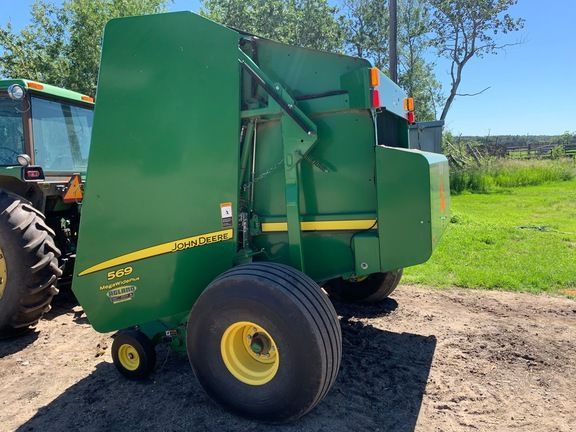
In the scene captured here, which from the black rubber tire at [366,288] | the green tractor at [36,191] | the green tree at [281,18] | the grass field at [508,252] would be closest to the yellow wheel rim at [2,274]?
the green tractor at [36,191]

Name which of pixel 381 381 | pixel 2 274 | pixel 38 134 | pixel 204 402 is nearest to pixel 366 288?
pixel 381 381

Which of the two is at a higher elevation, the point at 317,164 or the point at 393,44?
the point at 393,44

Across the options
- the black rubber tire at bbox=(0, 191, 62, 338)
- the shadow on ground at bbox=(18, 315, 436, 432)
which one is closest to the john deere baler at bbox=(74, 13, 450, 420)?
the shadow on ground at bbox=(18, 315, 436, 432)

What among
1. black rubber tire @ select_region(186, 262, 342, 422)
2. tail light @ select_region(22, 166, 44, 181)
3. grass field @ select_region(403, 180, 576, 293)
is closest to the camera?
black rubber tire @ select_region(186, 262, 342, 422)

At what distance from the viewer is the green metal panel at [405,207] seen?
9.00 feet

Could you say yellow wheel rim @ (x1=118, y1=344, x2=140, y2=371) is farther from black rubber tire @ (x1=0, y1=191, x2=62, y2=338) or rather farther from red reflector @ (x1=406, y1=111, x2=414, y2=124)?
red reflector @ (x1=406, y1=111, x2=414, y2=124)

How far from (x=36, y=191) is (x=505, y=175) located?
1687cm

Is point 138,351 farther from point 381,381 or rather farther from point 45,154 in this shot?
point 45,154

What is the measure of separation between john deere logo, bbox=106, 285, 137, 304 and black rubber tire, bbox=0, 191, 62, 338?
1.35 m

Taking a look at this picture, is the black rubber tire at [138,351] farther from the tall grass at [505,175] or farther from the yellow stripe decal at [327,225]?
the tall grass at [505,175]

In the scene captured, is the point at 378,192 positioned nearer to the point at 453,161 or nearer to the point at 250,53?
the point at 250,53

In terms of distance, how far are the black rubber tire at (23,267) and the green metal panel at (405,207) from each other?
2.96 m

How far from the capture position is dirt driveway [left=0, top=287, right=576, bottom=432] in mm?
2701

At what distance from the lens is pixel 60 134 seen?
4969 millimetres
